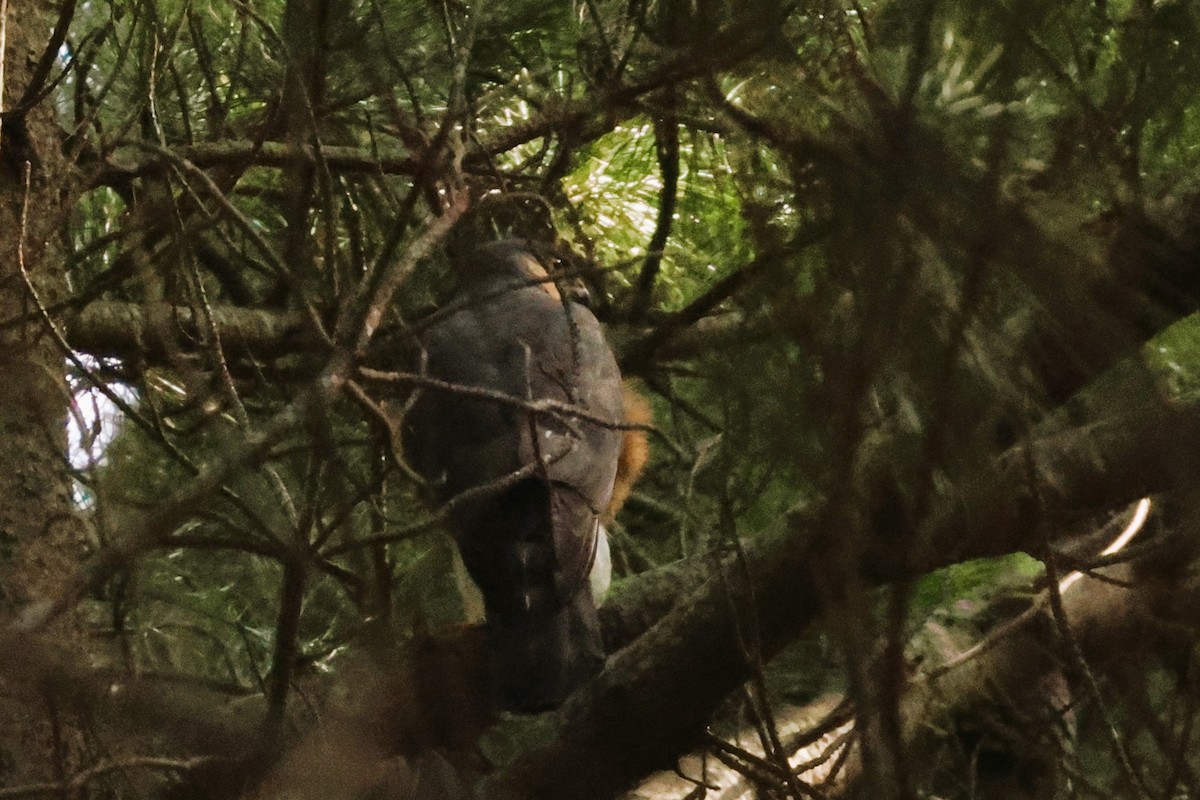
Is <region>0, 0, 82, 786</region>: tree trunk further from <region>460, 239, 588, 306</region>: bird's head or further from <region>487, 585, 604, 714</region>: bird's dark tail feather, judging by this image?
<region>487, 585, 604, 714</region>: bird's dark tail feather

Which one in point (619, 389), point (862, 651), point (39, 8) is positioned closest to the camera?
point (862, 651)

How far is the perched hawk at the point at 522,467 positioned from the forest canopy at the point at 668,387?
0.09 metres

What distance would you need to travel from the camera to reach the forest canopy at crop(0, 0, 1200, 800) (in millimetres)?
885

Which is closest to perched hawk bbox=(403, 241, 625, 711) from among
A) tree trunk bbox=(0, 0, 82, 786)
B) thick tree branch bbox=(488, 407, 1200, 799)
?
thick tree branch bbox=(488, 407, 1200, 799)

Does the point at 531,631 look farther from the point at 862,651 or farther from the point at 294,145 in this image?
the point at 862,651

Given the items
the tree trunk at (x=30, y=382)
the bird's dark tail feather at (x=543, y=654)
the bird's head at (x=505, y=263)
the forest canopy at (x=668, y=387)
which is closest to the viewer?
the forest canopy at (x=668, y=387)

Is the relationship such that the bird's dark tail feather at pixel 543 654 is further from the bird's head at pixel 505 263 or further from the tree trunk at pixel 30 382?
the tree trunk at pixel 30 382

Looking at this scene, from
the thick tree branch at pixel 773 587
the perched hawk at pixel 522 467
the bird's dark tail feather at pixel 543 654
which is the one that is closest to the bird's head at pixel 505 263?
the perched hawk at pixel 522 467

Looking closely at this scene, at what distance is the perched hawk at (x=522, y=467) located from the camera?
7.84 ft

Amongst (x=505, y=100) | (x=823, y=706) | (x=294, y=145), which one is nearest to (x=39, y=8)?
(x=505, y=100)

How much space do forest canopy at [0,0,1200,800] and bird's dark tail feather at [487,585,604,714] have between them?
0.08 metres

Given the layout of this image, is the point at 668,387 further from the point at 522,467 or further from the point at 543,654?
the point at 543,654

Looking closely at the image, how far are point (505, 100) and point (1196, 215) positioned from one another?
1645mm

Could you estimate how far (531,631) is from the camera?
2447 mm
